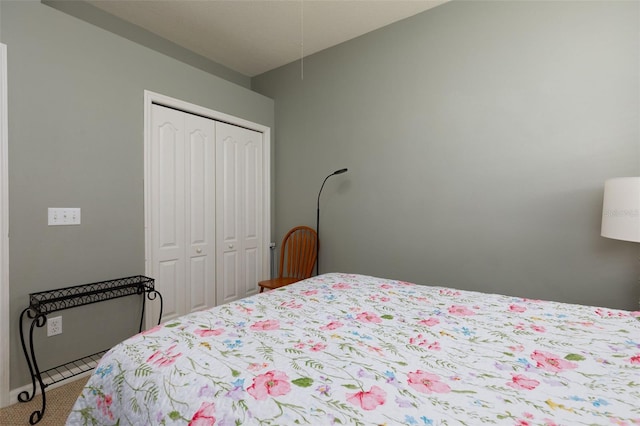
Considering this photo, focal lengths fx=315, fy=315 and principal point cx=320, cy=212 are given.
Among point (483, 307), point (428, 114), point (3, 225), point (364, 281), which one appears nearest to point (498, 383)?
point (483, 307)

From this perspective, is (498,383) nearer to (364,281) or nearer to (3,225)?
(364,281)

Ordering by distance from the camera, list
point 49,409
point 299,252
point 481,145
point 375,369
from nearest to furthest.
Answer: point 375,369
point 49,409
point 481,145
point 299,252

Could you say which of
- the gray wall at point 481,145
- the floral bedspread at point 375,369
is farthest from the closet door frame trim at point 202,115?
the floral bedspread at point 375,369

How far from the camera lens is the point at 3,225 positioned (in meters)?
1.84

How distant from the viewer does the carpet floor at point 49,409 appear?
1.74m

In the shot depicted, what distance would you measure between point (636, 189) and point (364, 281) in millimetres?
1494

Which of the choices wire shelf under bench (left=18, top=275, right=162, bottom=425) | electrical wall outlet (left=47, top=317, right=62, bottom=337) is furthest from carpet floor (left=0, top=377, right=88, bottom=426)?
electrical wall outlet (left=47, top=317, right=62, bottom=337)

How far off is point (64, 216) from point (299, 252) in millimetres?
2009

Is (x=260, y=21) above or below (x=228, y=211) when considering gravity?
above

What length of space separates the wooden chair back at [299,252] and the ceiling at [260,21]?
1.87 meters

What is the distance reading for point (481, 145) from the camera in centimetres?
240

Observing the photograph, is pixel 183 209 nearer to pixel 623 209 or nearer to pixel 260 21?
pixel 260 21

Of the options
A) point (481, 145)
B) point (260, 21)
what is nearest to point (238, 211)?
point (260, 21)

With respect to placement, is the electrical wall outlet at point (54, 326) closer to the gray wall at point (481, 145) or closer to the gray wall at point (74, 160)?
the gray wall at point (74, 160)
